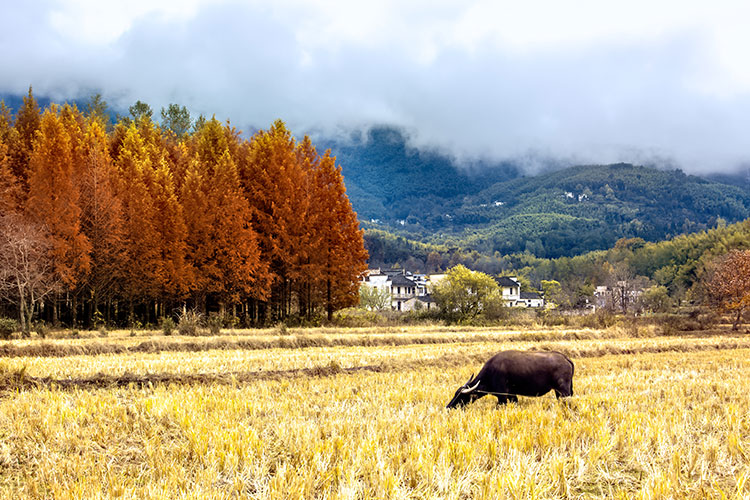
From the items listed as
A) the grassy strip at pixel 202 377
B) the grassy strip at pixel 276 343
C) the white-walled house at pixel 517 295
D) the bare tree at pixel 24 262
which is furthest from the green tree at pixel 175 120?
the white-walled house at pixel 517 295

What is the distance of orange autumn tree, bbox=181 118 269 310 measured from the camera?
98.3ft

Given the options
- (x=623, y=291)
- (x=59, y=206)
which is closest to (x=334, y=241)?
(x=59, y=206)

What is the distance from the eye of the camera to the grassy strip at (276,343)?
56.7ft

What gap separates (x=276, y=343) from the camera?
21641 millimetres

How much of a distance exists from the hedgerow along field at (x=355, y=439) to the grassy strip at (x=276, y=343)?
5734 millimetres

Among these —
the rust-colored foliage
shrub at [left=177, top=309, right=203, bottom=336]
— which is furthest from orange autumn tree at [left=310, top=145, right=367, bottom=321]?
the rust-colored foliage

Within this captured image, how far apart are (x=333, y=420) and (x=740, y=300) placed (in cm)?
4601

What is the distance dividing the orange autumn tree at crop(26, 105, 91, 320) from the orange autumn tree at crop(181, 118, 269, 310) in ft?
Answer: 19.4

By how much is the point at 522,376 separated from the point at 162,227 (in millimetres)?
26255

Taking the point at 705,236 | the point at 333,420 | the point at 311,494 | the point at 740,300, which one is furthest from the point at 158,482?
the point at 705,236

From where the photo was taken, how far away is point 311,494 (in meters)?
4.47

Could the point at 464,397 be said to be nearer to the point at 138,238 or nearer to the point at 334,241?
the point at 334,241

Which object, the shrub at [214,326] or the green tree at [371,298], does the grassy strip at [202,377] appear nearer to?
the shrub at [214,326]

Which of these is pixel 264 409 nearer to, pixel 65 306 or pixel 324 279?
pixel 324 279
